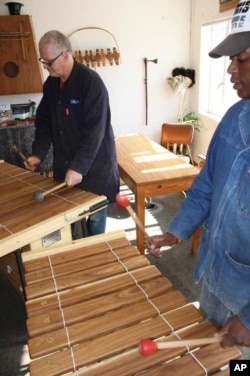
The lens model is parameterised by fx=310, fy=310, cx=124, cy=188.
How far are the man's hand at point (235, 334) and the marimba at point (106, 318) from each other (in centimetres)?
7

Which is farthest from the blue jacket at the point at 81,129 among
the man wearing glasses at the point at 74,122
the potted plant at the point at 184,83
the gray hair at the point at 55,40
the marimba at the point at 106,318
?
the potted plant at the point at 184,83

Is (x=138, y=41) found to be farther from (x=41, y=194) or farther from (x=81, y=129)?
(x=41, y=194)

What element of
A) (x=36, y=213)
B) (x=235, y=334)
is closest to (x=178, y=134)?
(x=36, y=213)

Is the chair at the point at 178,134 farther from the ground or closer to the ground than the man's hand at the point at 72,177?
closer to the ground

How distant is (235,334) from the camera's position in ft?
2.89

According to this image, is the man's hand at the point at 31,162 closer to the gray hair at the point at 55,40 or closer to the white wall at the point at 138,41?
the gray hair at the point at 55,40

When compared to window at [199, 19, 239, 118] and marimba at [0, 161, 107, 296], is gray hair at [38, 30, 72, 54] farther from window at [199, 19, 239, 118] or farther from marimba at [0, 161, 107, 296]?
window at [199, 19, 239, 118]

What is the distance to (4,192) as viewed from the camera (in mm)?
1919

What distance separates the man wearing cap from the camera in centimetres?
87

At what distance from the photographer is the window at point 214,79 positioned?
13.3ft

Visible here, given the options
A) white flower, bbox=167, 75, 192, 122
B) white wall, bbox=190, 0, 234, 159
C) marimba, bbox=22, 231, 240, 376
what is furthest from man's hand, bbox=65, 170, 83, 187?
white flower, bbox=167, 75, 192, 122

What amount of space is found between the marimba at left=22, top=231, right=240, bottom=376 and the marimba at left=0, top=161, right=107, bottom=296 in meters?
0.11

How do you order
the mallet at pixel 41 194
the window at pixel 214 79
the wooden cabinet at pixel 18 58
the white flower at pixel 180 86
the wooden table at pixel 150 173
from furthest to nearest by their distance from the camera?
the white flower at pixel 180 86 < the window at pixel 214 79 < the wooden cabinet at pixel 18 58 < the wooden table at pixel 150 173 < the mallet at pixel 41 194

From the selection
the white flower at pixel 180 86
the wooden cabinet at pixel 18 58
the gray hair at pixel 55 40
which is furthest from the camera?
the white flower at pixel 180 86
